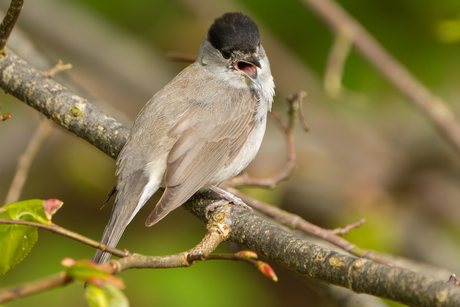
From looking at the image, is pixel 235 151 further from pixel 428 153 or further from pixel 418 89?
pixel 428 153

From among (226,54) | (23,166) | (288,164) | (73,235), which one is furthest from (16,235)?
(226,54)

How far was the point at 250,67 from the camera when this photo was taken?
355 cm

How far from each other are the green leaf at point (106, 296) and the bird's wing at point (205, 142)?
4.31ft

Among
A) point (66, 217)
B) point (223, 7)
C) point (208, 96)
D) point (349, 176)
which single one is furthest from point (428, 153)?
point (66, 217)

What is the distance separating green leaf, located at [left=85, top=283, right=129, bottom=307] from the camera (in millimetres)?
1234

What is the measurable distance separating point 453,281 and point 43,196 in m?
4.46

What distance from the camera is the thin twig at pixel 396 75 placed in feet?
14.4

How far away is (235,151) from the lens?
10.6ft

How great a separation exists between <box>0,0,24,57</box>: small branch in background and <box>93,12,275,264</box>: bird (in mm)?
910

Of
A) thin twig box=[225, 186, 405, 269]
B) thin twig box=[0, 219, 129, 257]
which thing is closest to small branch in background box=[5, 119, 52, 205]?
thin twig box=[225, 186, 405, 269]

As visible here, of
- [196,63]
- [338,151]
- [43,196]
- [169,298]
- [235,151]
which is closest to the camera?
[235,151]

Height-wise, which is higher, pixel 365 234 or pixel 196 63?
pixel 196 63

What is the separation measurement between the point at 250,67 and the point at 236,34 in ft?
0.85

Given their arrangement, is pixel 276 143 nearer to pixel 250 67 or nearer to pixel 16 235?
pixel 250 67
